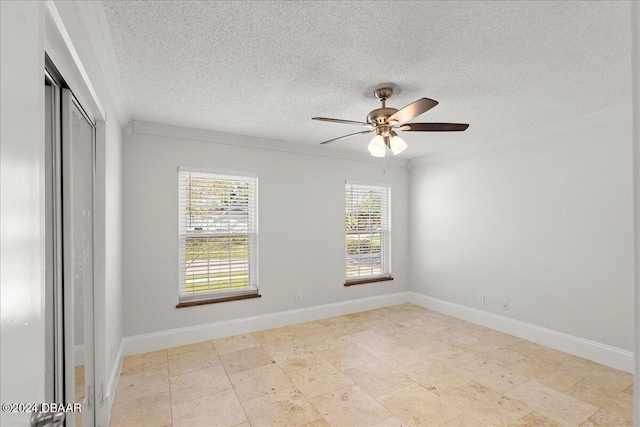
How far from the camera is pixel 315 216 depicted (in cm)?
465

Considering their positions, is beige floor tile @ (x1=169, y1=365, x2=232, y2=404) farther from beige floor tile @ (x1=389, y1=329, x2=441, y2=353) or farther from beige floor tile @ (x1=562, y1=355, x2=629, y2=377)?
beige floor tile @ (x1=562, y1=355, x2=629, y2=377)

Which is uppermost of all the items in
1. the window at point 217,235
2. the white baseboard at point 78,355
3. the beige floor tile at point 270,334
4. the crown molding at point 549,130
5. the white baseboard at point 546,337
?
the crown molding at point 549,130

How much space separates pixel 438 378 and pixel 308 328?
183 centimetres

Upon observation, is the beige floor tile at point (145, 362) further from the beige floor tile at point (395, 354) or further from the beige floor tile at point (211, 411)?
the beige floor tile at point (395, 354)

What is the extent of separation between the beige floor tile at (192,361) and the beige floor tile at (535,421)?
2656 mm

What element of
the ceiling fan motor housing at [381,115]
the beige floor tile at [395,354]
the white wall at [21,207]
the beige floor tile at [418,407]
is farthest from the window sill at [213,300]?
the white wall at [21,207]

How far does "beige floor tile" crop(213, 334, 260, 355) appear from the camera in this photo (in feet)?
11.6

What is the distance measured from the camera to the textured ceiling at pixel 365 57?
5.51ft

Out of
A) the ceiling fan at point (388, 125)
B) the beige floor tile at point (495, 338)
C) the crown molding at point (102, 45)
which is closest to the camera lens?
the crown molding at point (102, 45)

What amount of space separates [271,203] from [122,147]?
182cm

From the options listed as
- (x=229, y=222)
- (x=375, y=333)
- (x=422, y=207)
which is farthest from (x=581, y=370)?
(x=229, y=222)

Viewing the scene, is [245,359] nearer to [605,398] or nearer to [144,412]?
[144,412]

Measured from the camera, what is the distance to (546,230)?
3.67 metres

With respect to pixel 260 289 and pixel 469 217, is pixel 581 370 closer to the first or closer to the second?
pixel 469 217
